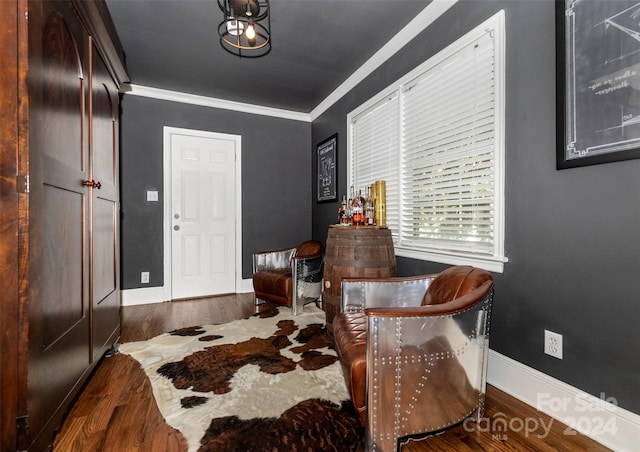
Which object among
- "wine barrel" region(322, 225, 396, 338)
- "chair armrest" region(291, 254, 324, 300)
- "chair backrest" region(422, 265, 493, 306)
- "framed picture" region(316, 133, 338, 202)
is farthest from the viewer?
"framed picture" region(316, 133, 338, 202)

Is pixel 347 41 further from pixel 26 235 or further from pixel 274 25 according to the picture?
pixel 26 235

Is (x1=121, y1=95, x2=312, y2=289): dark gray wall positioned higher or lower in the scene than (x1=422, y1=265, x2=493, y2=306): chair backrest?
higher

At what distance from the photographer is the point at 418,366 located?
115 centimetres

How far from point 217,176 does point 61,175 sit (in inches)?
104

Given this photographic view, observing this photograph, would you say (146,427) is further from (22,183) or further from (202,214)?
(202,214)

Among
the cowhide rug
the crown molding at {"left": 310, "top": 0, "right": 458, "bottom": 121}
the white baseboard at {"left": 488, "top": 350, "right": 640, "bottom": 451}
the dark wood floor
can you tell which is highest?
the crown molding at {"left": 310, "top": 0, "right": 458, "bottom": 121}

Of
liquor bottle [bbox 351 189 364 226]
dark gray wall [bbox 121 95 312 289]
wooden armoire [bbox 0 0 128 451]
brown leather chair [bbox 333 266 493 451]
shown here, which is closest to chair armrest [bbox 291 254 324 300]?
liquor bottle [bbox 351 189 364 226]

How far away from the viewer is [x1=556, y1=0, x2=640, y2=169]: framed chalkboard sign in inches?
47.1

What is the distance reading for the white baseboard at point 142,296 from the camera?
345 cm

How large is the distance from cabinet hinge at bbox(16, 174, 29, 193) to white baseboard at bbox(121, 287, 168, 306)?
2822 millimetres

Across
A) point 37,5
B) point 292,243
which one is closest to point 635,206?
point 37,5

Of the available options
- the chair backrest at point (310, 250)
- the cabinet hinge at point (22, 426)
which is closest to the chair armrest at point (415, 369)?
the cabinet hinge at point (22, 426)

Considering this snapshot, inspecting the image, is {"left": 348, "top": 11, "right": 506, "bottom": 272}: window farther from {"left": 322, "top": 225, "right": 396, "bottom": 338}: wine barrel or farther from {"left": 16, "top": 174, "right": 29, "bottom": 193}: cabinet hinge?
{"left": 16, "top": 174, "right": 29, "bottom": 193}: cabinet hinge

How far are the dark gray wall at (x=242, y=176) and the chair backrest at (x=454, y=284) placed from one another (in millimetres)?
2830
